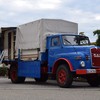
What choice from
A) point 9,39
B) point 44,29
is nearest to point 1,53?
point 9,39

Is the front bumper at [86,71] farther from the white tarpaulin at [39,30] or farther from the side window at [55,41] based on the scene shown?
the white tarpaulin at [39,30]

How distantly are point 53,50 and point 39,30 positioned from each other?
187 centimetres

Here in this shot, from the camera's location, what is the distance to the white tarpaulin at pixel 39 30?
70.2 ft

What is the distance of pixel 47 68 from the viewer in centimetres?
2066

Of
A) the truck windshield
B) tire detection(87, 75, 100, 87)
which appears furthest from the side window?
tire detection(87, 75, 100, 87)

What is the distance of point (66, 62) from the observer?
18.9 metres

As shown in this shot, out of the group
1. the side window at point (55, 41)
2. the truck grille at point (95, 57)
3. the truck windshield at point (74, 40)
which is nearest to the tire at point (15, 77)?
the side window at point (55, 41)

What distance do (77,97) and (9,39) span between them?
35.5 ft

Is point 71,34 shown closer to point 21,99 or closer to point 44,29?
point 44,29

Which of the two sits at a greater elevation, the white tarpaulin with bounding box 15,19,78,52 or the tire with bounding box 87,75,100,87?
the white tarpaulin with bounding box 15,19,78,52

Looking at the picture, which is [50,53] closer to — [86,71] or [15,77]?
[86,71]

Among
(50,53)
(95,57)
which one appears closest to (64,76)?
(95,57)

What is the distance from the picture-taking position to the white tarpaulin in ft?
70.2

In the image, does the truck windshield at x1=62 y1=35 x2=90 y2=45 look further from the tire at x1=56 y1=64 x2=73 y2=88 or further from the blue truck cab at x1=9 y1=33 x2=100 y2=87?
the tire at x1=56 y1=64 x2=73 y2=88
